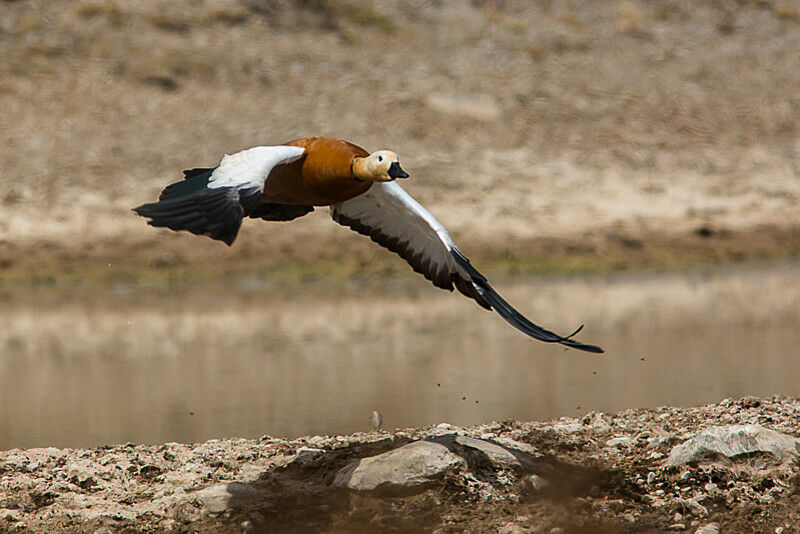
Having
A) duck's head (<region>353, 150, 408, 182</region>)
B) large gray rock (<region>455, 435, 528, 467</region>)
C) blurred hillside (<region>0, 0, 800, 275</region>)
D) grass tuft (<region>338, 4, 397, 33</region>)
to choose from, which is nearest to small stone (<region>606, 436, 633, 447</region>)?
large gray rock (<region>455, 435, 528, 467</region>)

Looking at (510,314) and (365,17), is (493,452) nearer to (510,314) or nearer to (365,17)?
(510,314)

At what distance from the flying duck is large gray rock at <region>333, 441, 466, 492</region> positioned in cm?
89

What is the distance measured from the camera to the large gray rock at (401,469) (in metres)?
6.73

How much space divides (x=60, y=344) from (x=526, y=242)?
6.95 metres

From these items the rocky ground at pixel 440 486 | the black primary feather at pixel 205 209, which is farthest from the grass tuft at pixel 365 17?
the black primary feather at pixel 205 209

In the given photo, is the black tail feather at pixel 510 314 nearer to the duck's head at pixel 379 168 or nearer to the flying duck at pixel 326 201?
the flying duck at pixel 326 201

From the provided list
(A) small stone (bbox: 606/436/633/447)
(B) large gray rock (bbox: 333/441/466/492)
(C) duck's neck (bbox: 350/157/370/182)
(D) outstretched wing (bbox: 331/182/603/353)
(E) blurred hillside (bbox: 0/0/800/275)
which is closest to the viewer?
(B) large gray rock (bbox: 333/441/466/492)

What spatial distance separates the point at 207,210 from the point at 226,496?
1.72 metres

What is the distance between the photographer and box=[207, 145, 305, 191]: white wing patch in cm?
662

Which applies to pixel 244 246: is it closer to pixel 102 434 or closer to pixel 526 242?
pixel 526 242

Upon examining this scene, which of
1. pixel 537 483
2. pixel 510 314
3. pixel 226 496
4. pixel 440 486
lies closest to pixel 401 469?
pixel 440 486

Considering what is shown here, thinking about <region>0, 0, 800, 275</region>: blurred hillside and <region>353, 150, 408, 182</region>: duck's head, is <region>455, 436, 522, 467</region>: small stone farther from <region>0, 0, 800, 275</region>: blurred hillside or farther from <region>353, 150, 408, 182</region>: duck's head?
<region>0, 0, 800, 275</region>: blurred hillside

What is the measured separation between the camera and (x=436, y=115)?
21203 millimetres

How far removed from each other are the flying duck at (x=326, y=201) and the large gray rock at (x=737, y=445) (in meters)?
0.98
